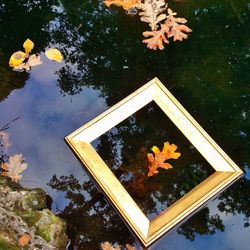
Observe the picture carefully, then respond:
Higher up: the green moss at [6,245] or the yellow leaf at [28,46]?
Result: the yellow leaf at [28,46]

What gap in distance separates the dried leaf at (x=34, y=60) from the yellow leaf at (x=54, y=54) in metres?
0.10

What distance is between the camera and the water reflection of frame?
2.91m

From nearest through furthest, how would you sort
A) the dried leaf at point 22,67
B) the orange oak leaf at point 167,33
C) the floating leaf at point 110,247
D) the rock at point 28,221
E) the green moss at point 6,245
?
1. the green moss at point 6,245
2. the rock at point 28,221
3. the floating leaf at point 110,247
4. the dried leaf at point 22,67
5. the orange oak leaf at point 167,33

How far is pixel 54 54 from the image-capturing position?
12.4 ft

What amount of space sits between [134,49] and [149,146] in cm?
98

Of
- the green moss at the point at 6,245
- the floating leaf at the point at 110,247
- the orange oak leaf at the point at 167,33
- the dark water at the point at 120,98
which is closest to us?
the green moss at the point at 6,245

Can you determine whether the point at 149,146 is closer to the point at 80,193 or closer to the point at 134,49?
the point at 80,193

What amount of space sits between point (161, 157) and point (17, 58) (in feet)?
5.08

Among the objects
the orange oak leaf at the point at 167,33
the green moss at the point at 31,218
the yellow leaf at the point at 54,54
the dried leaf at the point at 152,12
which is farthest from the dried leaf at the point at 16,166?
the dried leaf at the point at 152,12

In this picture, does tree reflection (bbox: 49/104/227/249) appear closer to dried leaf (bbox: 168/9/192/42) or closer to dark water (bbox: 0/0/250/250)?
dark water (bbox: 0/0/250/250)

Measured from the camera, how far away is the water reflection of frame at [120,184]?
2912 mm

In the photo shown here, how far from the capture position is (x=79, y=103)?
3.56 metres

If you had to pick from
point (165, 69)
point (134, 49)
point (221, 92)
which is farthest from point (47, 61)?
point (221, 92)

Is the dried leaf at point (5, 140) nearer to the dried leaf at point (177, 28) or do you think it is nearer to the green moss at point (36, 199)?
the green moss at point (36, 199)
